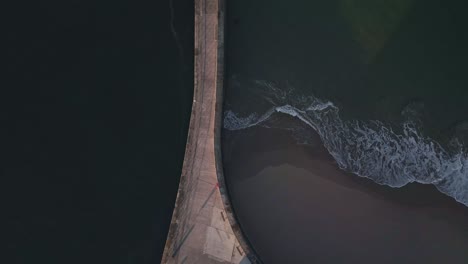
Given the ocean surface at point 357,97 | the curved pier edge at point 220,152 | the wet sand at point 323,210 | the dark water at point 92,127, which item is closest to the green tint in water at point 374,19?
the ocean surface at point 357,97

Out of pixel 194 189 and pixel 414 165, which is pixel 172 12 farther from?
pixel 414 165

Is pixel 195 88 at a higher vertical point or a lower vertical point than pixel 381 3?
lower

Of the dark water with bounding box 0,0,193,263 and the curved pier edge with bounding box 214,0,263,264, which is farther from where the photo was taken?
the dark water with bounding box 0,0,193,263

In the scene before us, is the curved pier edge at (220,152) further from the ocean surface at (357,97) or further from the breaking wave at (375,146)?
the breaking wave at (375,146)

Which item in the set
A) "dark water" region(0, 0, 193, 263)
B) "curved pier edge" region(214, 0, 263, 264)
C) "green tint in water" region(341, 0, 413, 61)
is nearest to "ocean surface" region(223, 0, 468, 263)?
"green tint in water" region(341, 0, 413, 61)

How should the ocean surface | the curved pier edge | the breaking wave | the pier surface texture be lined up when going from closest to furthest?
the curved pier edge, the pier surface texture, the ocean surface, the breaking wave

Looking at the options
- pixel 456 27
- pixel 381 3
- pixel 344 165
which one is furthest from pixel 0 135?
pixel 456 27

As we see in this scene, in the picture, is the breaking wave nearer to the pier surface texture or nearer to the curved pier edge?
the curved pier edge
